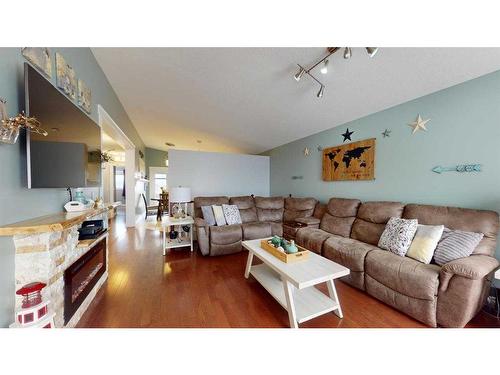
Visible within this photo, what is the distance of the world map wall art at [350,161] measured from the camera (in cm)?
279

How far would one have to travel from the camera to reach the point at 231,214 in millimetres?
3426

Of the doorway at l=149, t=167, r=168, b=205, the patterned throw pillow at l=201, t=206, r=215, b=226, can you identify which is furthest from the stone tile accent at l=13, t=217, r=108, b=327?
the doorway at l=149, t=167, r=168, b=205

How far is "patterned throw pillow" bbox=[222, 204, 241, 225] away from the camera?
3365mm

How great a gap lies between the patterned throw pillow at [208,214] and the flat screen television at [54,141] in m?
1.85

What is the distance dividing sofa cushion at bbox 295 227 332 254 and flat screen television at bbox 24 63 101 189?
262cm

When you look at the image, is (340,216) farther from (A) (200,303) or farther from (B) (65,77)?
(B) (65,77)

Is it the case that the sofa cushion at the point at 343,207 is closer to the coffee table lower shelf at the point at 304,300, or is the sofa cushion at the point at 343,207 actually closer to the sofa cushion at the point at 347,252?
the sofa cushion at the point at 347,252

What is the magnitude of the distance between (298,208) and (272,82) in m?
2.36

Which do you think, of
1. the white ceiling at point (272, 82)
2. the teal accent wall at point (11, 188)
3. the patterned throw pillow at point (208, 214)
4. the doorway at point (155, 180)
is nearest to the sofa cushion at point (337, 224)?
the white ceiling at point (272, 82)

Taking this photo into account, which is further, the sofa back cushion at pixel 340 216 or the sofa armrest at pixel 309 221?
the sofa armrest at pixel 309 221

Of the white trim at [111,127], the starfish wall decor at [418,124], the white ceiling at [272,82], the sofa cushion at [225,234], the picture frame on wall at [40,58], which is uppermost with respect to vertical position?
the white ceiling at [272,82]

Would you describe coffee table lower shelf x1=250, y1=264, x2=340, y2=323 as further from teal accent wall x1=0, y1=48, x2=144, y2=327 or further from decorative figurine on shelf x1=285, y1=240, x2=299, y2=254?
teal accent wall x1=0, y1=48, x2=144, y2=327
